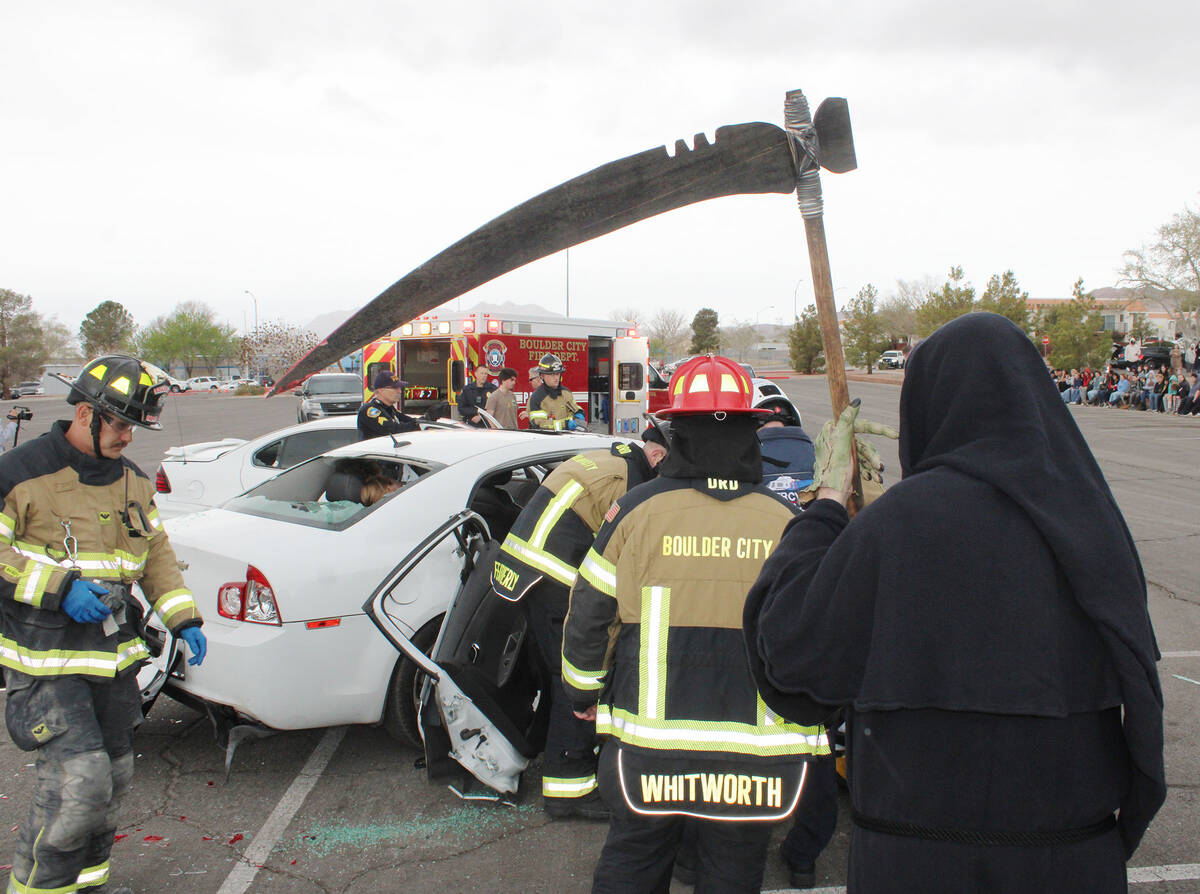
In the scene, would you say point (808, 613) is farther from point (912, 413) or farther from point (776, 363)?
point (776, 363)

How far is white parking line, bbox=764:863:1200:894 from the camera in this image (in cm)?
304

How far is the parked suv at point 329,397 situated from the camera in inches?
886

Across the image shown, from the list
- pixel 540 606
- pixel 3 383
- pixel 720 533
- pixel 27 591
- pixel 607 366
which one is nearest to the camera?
pixel 720 533

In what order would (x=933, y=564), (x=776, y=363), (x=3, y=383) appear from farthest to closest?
(x=776, y=363), (x=3, y=383), (x=933, y=564)

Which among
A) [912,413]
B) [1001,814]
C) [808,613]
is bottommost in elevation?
[1001,814]

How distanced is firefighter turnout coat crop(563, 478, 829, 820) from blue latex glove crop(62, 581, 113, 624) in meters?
1.65

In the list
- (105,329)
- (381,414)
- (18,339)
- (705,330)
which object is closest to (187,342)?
(105,329)

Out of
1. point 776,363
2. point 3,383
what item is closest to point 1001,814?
point 3,383

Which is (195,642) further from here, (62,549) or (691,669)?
(691,669)

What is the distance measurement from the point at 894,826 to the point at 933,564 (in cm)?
46

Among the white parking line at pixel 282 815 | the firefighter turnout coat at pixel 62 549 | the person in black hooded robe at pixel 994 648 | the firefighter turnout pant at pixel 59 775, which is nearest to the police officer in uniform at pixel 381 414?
the white parking line at pixel 282 815

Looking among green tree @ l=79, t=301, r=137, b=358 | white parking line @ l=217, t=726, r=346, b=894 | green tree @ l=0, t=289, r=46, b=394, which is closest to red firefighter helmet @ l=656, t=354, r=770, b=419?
white parking line @ l=217, t=726, r=346, b=894

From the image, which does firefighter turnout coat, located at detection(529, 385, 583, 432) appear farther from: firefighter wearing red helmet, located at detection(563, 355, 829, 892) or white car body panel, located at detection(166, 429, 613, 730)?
firefighter wearing red helmet, located at detection(563, 355, 829, 892)

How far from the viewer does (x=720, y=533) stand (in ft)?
7.27
